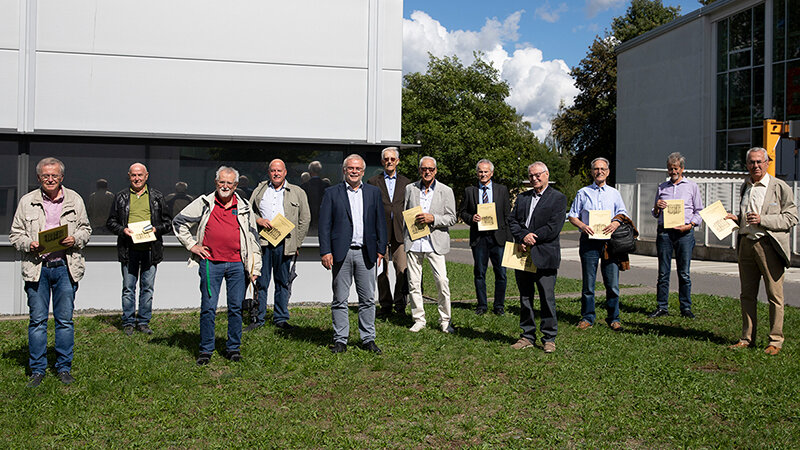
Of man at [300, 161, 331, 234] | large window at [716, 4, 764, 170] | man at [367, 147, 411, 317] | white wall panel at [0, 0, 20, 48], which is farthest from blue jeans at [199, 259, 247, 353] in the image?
large window at [716, 4, 764, 170]

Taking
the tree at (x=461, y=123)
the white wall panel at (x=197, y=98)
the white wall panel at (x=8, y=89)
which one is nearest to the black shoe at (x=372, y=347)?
the white wall panel at (x=197, y=98)

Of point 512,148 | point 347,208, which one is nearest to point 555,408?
point 347,208

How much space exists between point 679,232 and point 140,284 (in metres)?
6.86

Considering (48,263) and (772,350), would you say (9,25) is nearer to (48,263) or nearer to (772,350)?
(48,263)

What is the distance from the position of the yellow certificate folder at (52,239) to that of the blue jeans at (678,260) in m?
7.12

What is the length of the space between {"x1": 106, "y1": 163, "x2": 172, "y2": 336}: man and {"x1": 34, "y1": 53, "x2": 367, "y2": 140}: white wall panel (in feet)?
7.53

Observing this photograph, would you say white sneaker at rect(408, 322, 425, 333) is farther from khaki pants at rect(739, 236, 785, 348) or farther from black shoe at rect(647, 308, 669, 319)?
khaki pants at rect(739, 236, 785, 348)

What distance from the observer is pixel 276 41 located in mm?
11008

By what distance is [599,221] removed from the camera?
845 cm

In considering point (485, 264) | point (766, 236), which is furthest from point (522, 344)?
point (766, 236)

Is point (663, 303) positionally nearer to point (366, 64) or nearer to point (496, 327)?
point (496, 327)

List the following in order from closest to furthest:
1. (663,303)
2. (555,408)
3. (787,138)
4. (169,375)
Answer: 1. (555,408)
2. (169,375)
3. (663,303)
4. (787,138)

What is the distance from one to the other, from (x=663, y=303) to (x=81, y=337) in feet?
23.9

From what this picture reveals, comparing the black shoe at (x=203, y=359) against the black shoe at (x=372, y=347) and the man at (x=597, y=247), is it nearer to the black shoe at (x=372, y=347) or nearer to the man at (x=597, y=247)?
the black shoe at (x=372, y=347)
